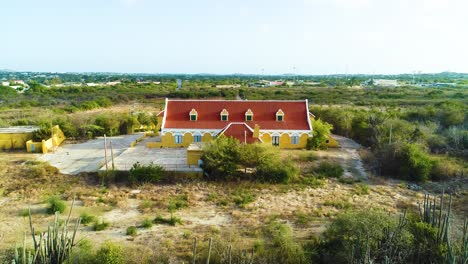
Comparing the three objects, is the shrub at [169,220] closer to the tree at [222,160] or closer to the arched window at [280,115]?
the tree at [222,160]

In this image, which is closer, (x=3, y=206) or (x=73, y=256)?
(x=73, y=256)

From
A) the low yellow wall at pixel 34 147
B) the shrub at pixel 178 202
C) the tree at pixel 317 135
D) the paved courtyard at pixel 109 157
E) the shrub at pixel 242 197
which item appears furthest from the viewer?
the low yellow wall at pixel 34 147

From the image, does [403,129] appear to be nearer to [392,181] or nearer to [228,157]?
[392,181]

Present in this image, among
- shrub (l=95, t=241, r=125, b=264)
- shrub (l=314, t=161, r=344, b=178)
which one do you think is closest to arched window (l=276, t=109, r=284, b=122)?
shrub (l=314, t=161, r=344, b=178)

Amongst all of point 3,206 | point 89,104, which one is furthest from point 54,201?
point 89,104

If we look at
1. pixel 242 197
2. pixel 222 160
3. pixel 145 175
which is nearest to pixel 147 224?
pixel 242 197

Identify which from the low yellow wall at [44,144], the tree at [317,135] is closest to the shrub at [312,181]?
the tree at [317,135]

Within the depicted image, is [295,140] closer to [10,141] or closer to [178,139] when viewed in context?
[178,139]
